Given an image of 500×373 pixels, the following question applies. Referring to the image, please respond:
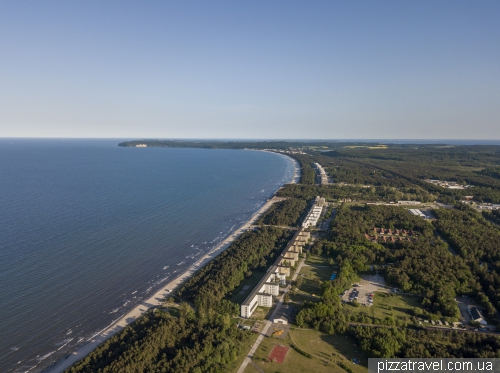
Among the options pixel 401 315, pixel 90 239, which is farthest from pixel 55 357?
pixel 401 315

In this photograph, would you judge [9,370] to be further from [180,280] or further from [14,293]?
[180,280]

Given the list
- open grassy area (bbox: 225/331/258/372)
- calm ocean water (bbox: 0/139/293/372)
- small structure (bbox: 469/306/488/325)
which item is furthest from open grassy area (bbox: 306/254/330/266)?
open grassy area (bbox: 225/331/258/372)

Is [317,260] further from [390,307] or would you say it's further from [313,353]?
[313,353]

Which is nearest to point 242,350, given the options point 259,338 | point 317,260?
point 259,338

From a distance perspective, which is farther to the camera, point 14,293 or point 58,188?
point 58,188

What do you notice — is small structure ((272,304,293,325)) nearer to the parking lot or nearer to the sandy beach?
the parking lot

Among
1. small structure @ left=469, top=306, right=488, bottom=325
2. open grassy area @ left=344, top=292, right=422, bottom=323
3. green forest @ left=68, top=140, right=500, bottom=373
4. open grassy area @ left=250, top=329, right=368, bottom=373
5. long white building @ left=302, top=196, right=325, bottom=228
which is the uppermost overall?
long white building @ left=302, top=196, right=325, bottom=228
